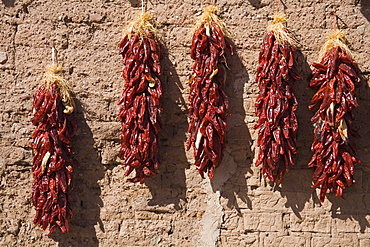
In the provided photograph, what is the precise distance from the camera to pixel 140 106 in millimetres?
3336

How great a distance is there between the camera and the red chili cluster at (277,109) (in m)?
3.30

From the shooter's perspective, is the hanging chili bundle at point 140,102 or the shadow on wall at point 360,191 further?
the shadow on wall at point 360,191

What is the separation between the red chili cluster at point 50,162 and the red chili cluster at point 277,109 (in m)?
1.66

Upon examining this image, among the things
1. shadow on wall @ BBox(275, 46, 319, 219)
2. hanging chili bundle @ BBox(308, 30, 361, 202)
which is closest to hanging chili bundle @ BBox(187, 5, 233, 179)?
shadow on wall @ BBox(275, 46, 319, 219)

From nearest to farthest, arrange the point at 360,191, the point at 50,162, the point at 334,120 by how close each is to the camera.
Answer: the point at 334,120, the point at 50,162, the point at 360,191

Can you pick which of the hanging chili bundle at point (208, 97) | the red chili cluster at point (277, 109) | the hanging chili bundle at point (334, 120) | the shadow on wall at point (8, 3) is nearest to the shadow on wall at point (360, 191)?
the hanging chili bundle at point (334, 120)

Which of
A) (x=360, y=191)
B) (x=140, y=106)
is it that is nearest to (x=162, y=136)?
(x=140, y=106)

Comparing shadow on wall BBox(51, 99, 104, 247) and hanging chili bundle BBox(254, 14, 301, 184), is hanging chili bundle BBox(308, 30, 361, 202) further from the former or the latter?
shadow on wall BBox(51, 99, 104, 247)

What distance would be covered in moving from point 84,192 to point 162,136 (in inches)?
34.4

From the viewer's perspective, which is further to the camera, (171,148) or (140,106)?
(171,148)

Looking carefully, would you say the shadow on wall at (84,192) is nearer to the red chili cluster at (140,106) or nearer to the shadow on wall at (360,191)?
the red chili cluster at (140,106)

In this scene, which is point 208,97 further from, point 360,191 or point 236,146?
point 360,191

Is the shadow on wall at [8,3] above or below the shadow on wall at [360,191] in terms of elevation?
A: above

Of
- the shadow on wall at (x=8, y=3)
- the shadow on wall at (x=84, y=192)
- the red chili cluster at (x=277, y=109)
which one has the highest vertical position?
the shadow on wall at (x=8, y=3)
